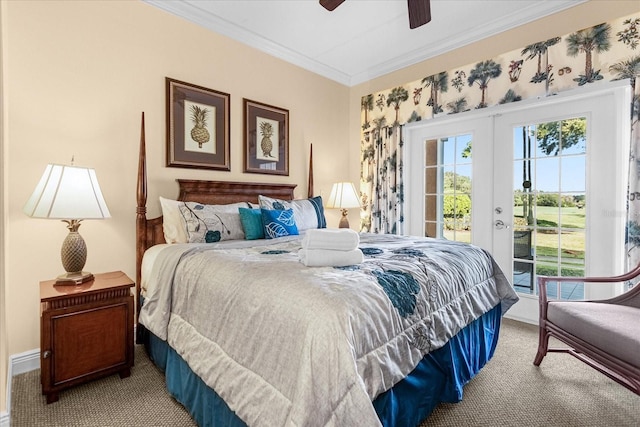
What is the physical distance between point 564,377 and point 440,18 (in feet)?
10.3

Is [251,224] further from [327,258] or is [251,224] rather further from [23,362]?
[23,362]

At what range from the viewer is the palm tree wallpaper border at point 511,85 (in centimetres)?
242

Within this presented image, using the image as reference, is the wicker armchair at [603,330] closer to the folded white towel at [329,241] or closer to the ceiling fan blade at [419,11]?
the folded white towel at [329,241]

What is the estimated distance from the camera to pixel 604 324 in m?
1.72

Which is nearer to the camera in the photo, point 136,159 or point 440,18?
point 136,159

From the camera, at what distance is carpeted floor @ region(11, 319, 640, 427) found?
64.2 inches

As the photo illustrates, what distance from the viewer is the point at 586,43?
2623mm

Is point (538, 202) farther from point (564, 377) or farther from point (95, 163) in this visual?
point (95, 163)

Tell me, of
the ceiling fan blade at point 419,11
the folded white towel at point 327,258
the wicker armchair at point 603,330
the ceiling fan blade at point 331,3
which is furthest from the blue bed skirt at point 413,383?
the ceiling fan blade at point 331,3

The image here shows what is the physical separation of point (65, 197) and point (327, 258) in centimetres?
156

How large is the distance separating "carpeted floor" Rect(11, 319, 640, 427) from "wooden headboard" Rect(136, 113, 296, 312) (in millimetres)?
745

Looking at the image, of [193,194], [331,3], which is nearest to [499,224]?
[331,3]

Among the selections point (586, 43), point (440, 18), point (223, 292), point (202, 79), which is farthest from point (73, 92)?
point (586, 43)

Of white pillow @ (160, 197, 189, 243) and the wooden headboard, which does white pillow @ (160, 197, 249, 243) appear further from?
the wooden headboard
